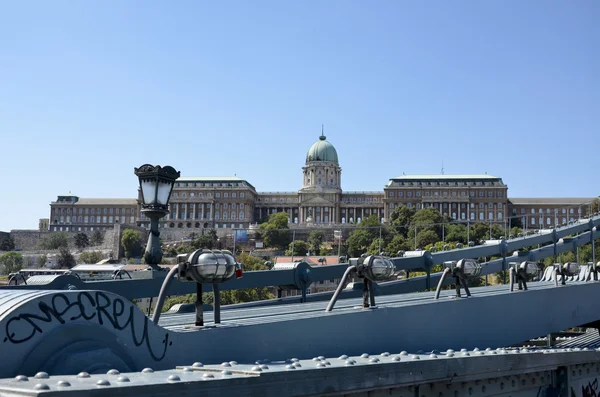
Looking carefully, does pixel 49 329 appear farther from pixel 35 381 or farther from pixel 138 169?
pixel 138 169

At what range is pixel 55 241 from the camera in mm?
184250

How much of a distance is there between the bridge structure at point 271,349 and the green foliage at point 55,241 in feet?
583

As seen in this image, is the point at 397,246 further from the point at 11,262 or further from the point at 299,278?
the point at 299,278

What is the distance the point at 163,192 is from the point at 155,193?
0.45 ft

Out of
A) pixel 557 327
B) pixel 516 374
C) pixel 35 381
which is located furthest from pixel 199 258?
pixel 557 327

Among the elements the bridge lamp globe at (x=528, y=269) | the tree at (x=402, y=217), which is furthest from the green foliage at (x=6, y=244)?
the bridge lamp globe at (x=528, y=269)

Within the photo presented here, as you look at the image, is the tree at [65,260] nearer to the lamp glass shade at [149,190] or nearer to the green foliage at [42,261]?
the green foliage at [42,261]

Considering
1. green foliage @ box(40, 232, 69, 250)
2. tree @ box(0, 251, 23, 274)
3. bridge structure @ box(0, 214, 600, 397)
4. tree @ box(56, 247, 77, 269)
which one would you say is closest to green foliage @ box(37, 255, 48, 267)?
tree @ box(56, 247, 77, 269)

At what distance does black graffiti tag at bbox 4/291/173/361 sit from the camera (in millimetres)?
5480

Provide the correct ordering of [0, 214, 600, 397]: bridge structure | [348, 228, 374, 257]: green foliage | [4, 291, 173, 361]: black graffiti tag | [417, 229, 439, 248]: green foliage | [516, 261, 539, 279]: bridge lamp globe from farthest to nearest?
[348, 228, 374, 257]: green foliage → [417, 229, 439, 248]: green foliage → [516, 261, 539, 279]: bridge lamp globe → [4, 291, 173, 361]: black graffiti tag → [0, 214, 600, 397]: bridge structure

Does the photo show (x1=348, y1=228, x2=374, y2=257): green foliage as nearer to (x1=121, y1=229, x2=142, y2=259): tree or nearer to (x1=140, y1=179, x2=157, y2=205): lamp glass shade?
(x1=121, y1=229, x2=142, y2=259): tree

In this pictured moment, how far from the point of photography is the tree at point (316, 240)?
516 feet

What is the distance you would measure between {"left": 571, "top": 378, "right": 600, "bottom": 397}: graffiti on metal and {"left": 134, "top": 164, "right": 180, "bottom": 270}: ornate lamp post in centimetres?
690

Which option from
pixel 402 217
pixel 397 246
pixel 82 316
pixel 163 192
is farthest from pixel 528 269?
pixel 402 217
